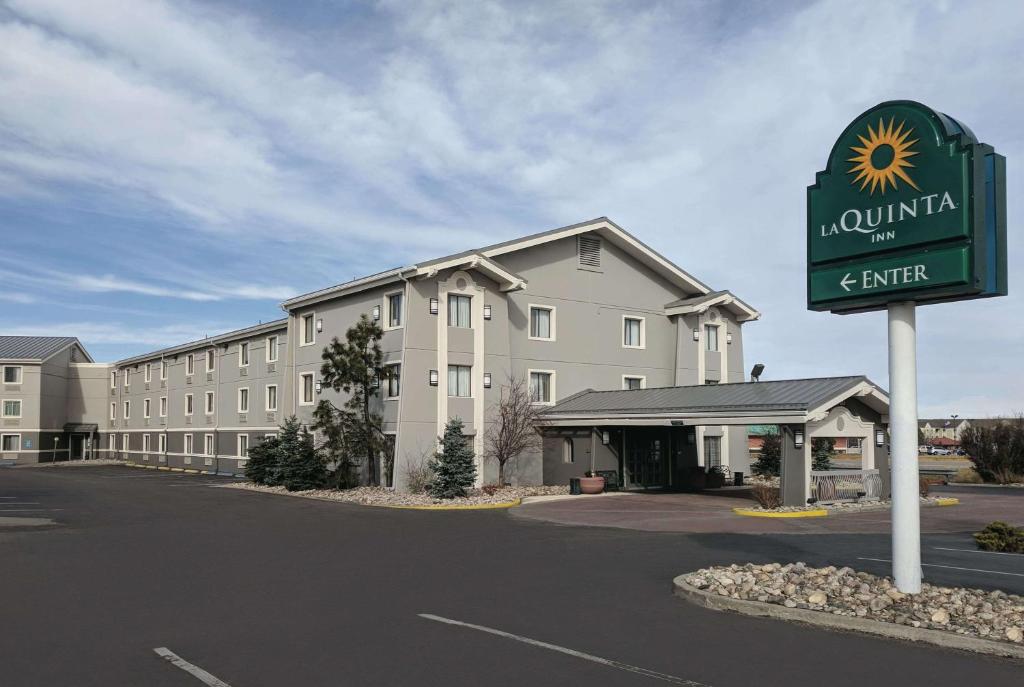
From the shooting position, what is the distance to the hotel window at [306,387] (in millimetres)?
37969

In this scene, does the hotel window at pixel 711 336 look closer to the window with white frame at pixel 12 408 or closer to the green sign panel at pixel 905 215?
the green sign panel at pixel 905 215

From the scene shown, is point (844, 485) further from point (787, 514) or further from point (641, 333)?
point (641, 333)

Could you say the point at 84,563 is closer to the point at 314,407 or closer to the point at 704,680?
the point at 704,680

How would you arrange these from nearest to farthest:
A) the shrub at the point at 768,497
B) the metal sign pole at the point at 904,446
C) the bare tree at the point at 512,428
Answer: the metal sign pole at the point at 904,446 < the shrub at the point at 768,497 < the bare tree at the point at 512,428

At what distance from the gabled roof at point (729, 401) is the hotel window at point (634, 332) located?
14.1ft

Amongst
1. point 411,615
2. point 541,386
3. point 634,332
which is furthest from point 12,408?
point 411,615

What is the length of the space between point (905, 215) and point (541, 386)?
25.1 m

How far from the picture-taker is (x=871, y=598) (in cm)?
1027

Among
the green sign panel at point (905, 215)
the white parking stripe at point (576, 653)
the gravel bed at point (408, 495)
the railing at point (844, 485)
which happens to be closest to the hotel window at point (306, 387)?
the gravel bed at point (408, 495)

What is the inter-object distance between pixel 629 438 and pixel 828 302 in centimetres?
2305

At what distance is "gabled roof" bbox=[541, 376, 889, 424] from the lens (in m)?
25.2

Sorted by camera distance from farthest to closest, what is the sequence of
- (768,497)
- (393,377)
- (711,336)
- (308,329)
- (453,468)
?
(711,336)
(308,329)
(393,377)
(453,468)
(768,497)

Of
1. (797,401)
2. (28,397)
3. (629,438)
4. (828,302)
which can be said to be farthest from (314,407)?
(28,397)

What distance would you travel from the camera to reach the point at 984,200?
10.5 meters
